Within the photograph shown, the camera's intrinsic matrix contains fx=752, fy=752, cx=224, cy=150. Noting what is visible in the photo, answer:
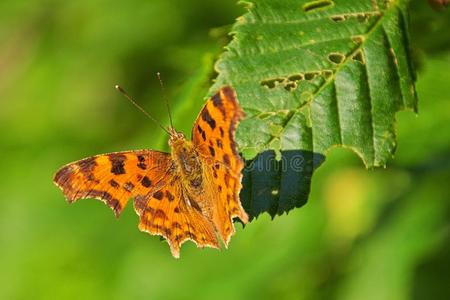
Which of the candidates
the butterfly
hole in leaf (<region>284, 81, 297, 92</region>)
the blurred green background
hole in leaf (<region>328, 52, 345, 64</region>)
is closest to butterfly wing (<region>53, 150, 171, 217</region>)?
the butterfly

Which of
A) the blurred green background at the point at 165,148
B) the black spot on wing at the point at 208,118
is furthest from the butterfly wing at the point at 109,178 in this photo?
the black spot on wing at the point at 208,118

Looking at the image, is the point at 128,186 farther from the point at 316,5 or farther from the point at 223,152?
the point at 316,5

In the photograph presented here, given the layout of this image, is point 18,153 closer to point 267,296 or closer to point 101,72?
point 101,72

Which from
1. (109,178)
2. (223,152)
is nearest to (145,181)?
(109,178)

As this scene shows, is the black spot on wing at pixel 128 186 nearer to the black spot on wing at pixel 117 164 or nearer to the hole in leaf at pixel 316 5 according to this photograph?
the black spot on wing at pixel 117 164

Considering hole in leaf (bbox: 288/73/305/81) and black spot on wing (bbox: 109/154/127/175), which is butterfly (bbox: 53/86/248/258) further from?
hole in leaf (bbox: 288/73/305/81)

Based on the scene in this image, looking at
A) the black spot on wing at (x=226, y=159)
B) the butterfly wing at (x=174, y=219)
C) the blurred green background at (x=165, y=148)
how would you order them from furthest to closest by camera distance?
the blurred green background at (x=165, y=148), the butterfly wing at (x=174, y=219), the black spot on wing at (x=226, y=159)

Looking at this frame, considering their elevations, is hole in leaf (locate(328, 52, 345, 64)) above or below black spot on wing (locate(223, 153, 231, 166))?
above
